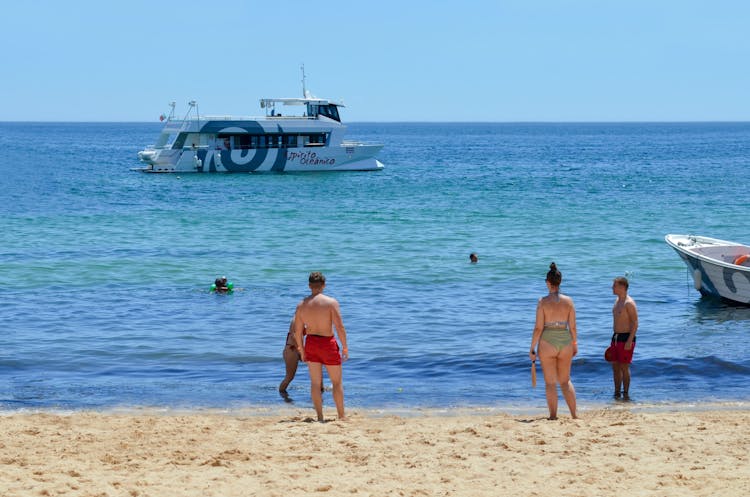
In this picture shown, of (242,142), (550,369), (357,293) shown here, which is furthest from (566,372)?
(242,142)

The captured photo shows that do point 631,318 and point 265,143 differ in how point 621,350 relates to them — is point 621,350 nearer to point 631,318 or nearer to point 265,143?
point 631,318

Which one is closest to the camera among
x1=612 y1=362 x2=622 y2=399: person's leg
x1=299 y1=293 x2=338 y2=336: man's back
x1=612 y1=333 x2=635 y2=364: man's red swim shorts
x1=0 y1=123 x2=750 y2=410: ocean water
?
x1=299 y1=293 x2=338 y2=336: man's back

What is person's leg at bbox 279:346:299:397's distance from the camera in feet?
38.7

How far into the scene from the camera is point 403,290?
2056 cm

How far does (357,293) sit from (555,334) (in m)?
11.0

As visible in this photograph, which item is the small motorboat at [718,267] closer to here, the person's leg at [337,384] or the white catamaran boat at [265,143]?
the person's leg at [337,384]

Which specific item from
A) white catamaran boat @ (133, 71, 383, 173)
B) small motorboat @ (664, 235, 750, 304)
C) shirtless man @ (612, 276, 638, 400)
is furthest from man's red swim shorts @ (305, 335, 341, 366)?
white catamaran boat @ (133, 71, 383, 173)

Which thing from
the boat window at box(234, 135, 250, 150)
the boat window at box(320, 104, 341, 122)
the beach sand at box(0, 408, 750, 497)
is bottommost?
the beach sand at box(0, 408, 750, 497)

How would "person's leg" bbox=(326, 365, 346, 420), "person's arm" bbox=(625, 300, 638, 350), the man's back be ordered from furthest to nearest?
"person's arm" bbox=(625, 300, 638, 350)
"person's leg" bbox=(326, 365, 346, 420)
the man's back

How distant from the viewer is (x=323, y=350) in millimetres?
9688

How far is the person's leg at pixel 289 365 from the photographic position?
11.8 m

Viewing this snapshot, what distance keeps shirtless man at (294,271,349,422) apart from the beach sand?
555 millimetres

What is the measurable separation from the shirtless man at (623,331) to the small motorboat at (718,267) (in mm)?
6406

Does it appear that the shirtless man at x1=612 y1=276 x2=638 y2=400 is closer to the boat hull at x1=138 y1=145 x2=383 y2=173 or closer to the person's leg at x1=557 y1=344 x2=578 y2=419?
the person's leg at x1=557 y1=344 x2=578 y2=419
